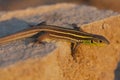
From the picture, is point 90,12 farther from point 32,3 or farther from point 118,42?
point 32,3

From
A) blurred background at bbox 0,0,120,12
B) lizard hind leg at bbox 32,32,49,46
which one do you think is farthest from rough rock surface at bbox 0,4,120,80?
blurred background at bbox 0,0,120,12

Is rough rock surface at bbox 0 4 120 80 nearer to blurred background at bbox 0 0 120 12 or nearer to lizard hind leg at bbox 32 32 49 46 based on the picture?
lizard hind leg at bbox 32 32 49 46

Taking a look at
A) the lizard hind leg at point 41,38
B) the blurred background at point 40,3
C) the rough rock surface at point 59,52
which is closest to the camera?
the rough rock surface at point 59,52

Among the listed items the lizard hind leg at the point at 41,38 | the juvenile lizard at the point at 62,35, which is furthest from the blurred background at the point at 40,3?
the lizard hind leg at the point at 41,38

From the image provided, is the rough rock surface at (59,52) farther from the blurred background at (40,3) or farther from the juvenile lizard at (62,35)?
the blurred background at (40,3)

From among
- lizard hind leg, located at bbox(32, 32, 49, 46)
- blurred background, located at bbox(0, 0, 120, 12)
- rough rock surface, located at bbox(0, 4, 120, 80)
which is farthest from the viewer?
blurred background, located at bbox(0, 0, 120, 12)
